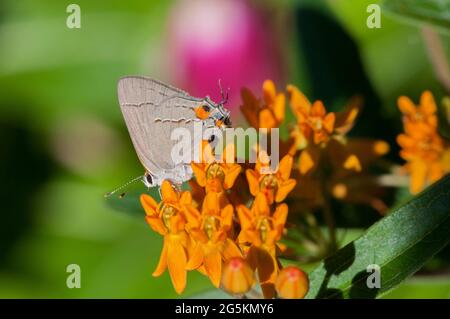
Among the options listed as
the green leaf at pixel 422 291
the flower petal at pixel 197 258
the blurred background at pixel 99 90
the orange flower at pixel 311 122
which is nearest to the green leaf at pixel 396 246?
the flower petal at pixel 197 258

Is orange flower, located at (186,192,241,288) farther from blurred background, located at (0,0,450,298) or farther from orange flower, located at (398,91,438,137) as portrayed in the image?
blurred background, located at (0,0,450,298)

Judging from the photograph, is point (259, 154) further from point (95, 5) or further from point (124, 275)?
point (95, 5)

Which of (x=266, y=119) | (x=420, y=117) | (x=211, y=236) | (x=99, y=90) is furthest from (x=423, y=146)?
(x=99, y=90)

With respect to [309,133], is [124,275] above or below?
above

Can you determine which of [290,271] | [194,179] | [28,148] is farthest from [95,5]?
[290,271]

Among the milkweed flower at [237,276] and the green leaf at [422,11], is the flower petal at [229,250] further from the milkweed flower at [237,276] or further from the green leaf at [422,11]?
the green leaf at [422,11]

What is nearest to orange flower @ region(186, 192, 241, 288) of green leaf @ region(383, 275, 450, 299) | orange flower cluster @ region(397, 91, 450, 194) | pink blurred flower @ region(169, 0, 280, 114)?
orange flower cluster @ region(397, 91, 450, 194)
